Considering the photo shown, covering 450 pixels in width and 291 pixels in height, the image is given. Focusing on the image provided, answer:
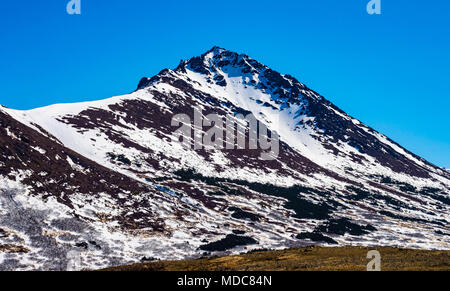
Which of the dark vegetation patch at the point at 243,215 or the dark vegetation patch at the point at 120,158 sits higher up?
the dark vegetation patch at the point at 120,158

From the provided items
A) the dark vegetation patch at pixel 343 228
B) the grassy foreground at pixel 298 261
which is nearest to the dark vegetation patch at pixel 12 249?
the grassy foreground at pixel 298 261

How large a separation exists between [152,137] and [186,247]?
10026 centimetres

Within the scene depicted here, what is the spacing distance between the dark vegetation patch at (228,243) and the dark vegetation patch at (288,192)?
38.4 meters

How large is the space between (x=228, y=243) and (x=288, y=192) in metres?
70.8

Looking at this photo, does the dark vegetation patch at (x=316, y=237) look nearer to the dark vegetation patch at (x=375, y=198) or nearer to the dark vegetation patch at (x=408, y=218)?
the dark vegetation patch at (x=408, y=218)

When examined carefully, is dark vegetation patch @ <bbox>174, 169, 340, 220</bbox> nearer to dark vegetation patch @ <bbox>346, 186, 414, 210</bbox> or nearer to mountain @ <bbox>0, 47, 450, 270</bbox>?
mountain @ <bbox>0, 47, 450, 270</bbox>

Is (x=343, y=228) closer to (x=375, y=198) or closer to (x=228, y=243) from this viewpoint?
(x=228, y=243)

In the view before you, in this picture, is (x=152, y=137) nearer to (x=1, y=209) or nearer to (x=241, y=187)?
(x=241, y=187)

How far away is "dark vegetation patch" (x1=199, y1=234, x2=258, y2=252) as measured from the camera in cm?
9025

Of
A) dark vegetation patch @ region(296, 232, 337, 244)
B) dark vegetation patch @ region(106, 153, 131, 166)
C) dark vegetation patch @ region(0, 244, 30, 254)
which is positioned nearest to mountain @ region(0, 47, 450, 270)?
dark vegetation patch @ region(0, 244, 30, 254)

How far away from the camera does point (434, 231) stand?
465ft

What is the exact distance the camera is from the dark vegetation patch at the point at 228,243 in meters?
90.2

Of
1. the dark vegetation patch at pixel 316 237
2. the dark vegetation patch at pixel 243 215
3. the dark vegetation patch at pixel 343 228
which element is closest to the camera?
the dark vegetation patch at pixel 316 237

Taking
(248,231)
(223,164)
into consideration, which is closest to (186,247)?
(248,231)
